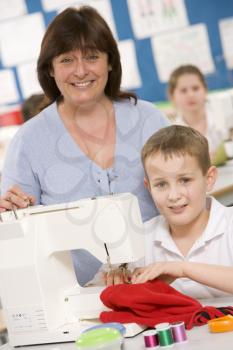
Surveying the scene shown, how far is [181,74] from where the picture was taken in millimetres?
4664

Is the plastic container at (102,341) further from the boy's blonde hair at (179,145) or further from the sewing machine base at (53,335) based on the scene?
the boy's blonde hair at (179,145)

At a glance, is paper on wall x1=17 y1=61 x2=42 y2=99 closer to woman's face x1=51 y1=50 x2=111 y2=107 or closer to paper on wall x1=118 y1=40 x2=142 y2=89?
paper on wall x1=118 y1=40 x2=142 y2=89

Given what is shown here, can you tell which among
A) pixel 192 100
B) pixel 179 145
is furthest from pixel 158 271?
pixel 192 100

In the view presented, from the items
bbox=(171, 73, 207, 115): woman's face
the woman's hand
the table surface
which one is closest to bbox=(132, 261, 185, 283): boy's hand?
the table surface

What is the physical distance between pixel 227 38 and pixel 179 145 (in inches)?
116

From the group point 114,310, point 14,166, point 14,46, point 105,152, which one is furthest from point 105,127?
point 14,46

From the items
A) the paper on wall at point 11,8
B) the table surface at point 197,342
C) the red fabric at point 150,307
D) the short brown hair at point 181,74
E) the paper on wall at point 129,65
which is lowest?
the table surface at point 197,342

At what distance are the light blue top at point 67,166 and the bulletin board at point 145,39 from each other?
8.39ft

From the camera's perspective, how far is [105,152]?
2275 mm

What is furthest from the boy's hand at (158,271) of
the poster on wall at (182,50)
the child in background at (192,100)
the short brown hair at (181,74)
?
the poster on wall at (182,50)

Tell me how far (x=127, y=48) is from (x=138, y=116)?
2.74 metres

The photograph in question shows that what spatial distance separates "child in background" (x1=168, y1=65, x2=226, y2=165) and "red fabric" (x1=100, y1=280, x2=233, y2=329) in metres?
2.71

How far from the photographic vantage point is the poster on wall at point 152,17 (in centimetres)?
486

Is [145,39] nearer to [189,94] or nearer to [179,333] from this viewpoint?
[189,94]
